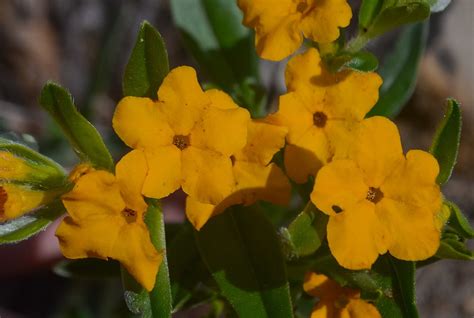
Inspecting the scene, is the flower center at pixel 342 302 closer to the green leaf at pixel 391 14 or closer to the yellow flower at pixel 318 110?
the yellow flower at pixel 318 110

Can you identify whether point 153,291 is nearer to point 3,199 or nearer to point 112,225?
point 112,225

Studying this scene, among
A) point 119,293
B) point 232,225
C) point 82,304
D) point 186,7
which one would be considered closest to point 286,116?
point 232,225

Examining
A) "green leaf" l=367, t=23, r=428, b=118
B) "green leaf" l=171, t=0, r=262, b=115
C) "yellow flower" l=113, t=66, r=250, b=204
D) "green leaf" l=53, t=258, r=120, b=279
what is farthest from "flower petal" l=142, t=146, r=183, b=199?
"green leaf" l=367, t=23, r=428, b=118

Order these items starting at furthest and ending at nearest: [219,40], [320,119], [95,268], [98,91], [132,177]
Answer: [98,91], [219,40], [95,268], [320,119], [132,177]

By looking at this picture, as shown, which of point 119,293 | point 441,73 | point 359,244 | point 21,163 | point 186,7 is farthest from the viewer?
point 441,73

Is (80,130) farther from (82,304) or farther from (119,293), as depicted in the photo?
(82,304)

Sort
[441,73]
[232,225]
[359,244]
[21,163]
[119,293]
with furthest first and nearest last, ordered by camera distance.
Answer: [441,73] → [119,293] → [232,225] → [21,163] → [359,244]

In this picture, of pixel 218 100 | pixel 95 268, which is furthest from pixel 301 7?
pixel 95 268
